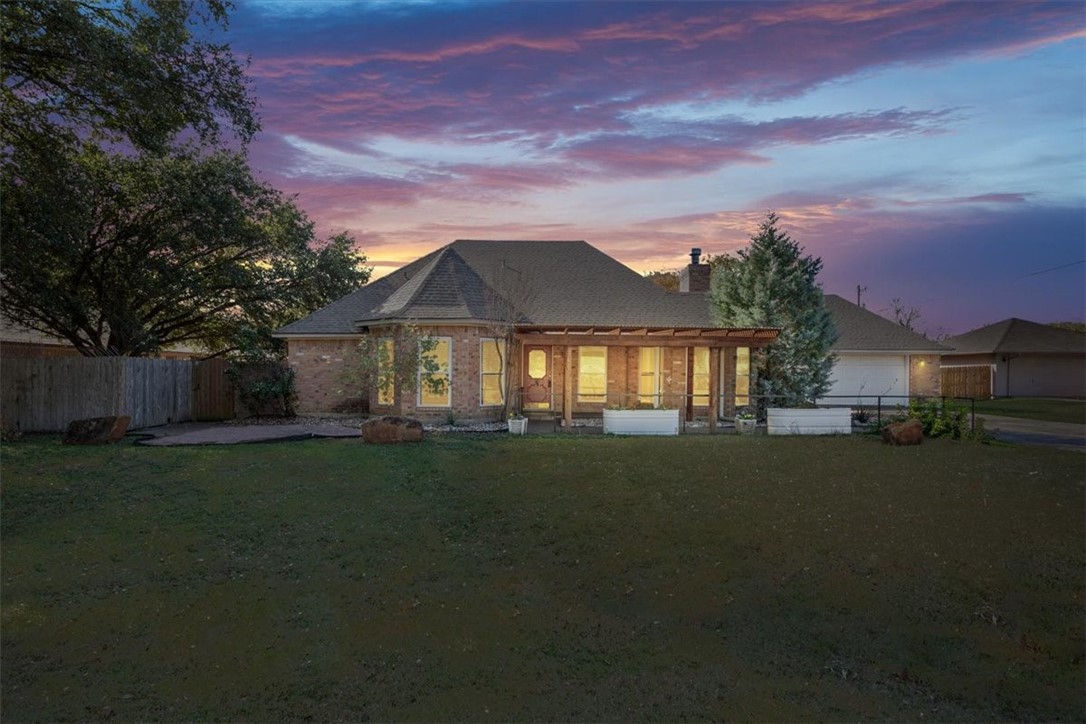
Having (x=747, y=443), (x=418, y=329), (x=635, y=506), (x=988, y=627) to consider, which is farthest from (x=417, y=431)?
(x=988, y=627)

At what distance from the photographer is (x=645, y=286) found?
2483 centimetres

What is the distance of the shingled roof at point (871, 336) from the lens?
27.9 meters

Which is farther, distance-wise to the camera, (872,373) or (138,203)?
(872,373)

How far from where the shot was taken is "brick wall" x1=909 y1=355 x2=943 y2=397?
93.0 ft

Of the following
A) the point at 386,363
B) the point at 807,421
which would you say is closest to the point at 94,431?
the point at 386,363

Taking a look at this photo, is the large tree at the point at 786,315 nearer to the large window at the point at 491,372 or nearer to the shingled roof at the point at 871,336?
the shingled roof at the point at 871,336

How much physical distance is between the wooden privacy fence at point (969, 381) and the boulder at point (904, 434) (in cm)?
2726

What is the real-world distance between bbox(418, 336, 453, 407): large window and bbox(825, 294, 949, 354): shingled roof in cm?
1644

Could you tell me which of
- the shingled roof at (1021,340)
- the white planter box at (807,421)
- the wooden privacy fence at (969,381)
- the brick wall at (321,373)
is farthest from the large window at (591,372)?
the wooden privacy fence at (969,381)

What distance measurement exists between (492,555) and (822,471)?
7479mm

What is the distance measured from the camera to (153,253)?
72.0 ft

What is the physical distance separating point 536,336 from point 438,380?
311 centimetres

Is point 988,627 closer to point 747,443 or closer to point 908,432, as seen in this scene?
point 747,443

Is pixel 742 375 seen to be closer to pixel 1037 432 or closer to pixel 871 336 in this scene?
pixel 1037 432
